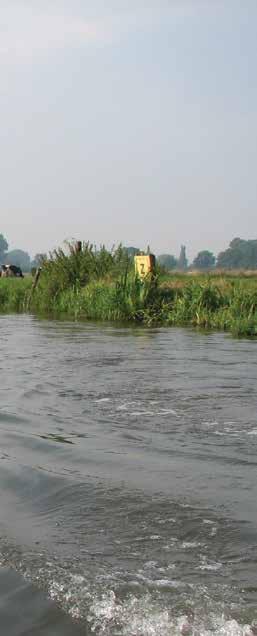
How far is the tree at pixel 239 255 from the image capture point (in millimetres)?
168250

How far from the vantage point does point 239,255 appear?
170500 millimetres

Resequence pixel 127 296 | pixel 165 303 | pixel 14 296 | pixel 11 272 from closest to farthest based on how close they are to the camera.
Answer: pixel 165 303 < pixel 127 296 < pixel 14 296 < pixel 11 272

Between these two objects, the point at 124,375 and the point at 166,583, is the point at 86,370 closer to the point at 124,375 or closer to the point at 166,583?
the point at 124,375

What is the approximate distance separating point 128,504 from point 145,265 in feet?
50.9

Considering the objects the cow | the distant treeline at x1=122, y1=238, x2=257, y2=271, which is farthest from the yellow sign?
the distant treeline at x1=122, y1=238, x2=257, y2=271

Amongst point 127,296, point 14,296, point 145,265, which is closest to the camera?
point 127,296

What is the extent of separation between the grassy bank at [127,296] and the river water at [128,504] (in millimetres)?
7366

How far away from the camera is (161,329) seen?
53.1ft

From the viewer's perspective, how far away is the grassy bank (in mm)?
16547

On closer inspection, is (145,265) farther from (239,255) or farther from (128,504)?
(239,255)

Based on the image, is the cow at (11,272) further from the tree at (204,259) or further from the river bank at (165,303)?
the tree at (204,259)

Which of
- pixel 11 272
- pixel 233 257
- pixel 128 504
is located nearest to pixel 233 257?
pixel 233 257

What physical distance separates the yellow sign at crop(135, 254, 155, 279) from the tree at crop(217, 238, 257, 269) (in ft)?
474

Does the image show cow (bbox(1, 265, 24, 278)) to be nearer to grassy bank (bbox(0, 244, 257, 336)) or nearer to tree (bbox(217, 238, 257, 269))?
grassy bank (bbox(0, 244, 257, 336))
